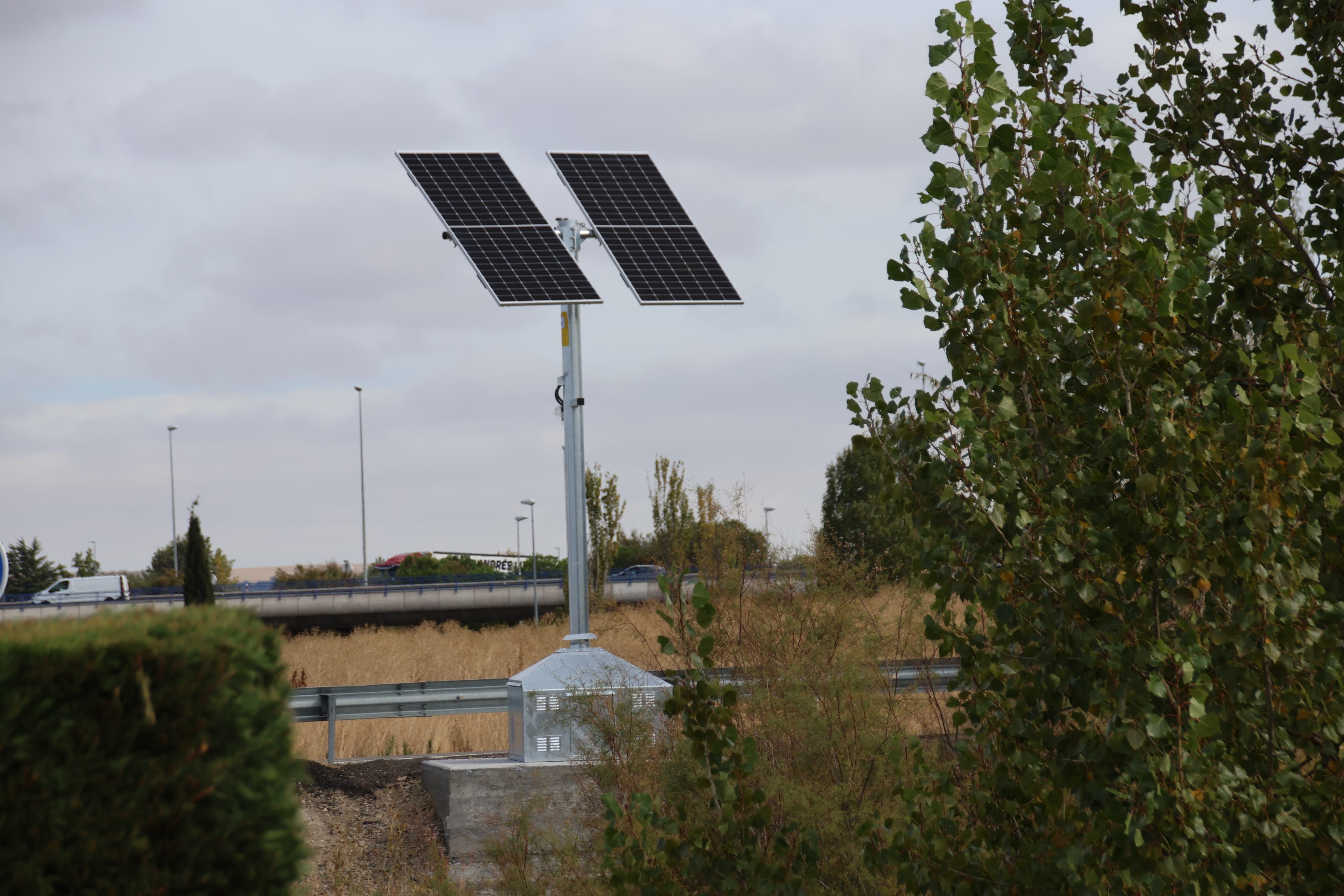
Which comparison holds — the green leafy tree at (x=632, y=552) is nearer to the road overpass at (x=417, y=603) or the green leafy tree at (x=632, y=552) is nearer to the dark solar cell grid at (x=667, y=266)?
the road overpass at (x=417, y=603)

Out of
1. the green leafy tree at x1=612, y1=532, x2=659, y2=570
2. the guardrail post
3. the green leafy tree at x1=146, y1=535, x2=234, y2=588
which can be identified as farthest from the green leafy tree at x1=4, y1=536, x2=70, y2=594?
the guardrail post

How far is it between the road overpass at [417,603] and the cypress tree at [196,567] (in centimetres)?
2349

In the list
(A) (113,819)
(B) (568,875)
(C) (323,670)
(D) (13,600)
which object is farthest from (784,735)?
(D) (13,600)

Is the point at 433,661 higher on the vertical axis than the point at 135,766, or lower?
lower

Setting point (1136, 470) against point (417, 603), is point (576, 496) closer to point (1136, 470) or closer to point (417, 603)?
point (1136, 470)

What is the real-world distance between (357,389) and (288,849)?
56273 mm

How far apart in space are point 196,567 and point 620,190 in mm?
10990

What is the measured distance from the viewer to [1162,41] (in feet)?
12.0

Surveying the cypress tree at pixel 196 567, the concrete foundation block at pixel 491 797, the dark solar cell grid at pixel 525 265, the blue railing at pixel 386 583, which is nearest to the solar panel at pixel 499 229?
the dark solar cell grid at pixel 525 265

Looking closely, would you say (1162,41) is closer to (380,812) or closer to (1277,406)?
(1277,406)

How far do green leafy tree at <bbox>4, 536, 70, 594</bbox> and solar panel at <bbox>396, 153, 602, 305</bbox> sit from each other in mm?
59283

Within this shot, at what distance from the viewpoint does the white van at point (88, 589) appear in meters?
49.8

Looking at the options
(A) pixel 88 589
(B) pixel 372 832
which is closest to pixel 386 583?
(A) pixel 88 589

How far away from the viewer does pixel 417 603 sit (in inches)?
1764
